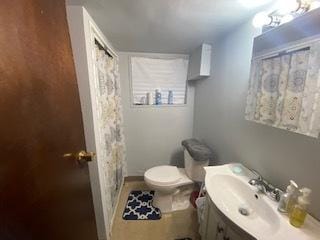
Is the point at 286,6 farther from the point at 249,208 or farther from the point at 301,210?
the point at 249,208

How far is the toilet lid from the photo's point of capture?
1.87 meters

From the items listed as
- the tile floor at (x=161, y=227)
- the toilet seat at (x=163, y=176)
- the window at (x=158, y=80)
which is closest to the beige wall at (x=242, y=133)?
the window at (x=158, y=80)

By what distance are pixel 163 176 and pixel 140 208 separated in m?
0.48

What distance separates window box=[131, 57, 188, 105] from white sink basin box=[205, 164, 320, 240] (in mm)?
1328

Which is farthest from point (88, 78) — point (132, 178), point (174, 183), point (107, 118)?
point (132, 178)

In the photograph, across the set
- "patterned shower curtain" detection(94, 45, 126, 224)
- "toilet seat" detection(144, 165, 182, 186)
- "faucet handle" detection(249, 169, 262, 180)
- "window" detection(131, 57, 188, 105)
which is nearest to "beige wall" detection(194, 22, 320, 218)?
"faucet handle" detection(249, 169, 262, 180)

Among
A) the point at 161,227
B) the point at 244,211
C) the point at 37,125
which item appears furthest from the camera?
the point at 161,227

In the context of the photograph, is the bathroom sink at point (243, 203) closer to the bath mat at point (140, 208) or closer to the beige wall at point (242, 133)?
the beige wall at point (242, 133)

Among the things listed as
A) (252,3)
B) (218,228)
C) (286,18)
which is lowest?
(218,228)

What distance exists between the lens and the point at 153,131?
2.48 meters

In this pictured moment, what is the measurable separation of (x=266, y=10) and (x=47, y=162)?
1452 millimetres

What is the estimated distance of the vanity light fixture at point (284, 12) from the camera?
839mm

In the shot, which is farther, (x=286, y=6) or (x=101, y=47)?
(x=101, y=47)

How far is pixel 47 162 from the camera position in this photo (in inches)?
25.0
